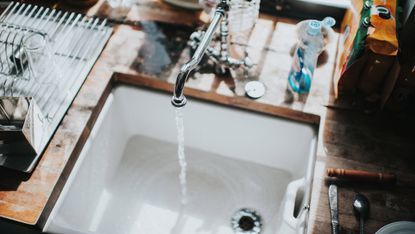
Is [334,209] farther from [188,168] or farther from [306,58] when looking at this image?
[188,168]

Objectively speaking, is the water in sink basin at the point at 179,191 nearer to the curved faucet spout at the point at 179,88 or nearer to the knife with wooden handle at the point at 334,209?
the knife with wooden handle at the point at 334,209

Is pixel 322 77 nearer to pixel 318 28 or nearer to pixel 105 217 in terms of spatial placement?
pixel 318 28

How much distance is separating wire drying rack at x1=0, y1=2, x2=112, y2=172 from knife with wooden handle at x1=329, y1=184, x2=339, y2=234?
2.23 ft

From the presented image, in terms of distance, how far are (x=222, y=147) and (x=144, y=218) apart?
32cm

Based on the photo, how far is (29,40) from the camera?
1093 mm

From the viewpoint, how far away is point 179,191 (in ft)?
3.96

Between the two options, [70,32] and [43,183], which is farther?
[70,32]

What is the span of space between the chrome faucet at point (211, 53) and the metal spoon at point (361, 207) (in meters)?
0.43

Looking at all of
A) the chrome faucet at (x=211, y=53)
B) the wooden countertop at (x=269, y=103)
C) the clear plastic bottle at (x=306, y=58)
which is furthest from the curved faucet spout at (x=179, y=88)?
the clear plastic bottle at (x=306, y=58)

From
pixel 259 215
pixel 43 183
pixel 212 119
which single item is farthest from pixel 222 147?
pixel 43 183

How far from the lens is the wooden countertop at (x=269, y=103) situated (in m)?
0.84

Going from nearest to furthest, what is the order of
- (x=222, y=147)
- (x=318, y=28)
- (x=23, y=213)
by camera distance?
(x=23, y=213), (x=318, y=28), (x=222, y=147)

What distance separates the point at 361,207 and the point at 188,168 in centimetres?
57

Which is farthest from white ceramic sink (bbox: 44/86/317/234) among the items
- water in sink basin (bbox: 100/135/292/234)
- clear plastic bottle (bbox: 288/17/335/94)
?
clear plastic bottle (bbox: 288/17/335/94)
